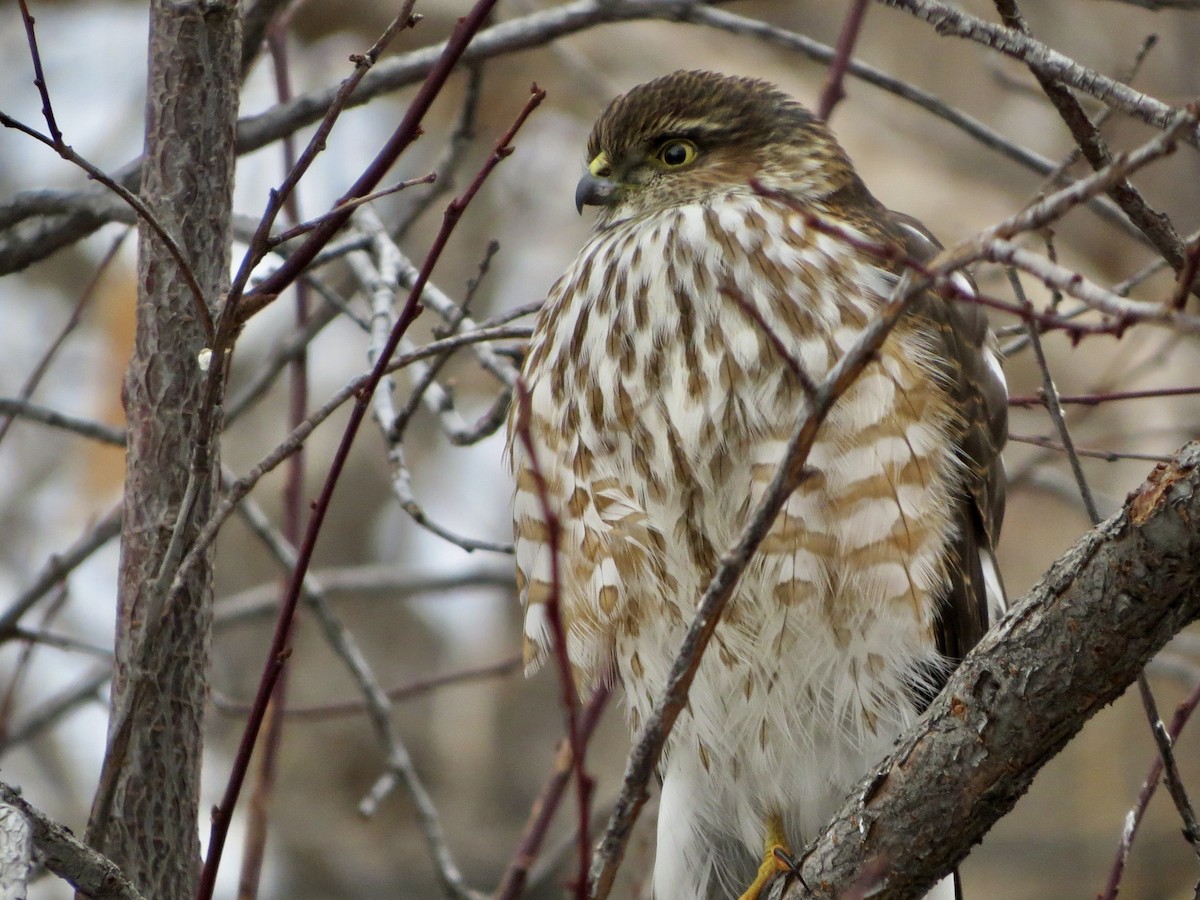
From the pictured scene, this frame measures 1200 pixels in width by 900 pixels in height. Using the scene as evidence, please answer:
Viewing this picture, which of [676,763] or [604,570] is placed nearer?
[604,570]

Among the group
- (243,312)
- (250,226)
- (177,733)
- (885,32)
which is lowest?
(177,733)

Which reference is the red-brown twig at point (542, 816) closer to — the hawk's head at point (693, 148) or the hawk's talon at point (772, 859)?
the hawk's talon at point (772, 859)

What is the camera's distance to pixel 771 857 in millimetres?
2746

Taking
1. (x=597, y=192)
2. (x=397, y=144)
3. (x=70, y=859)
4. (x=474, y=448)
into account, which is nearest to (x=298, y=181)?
(x=397, y=144)

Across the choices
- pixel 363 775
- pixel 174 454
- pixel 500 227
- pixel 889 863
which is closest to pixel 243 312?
pixel 174 454

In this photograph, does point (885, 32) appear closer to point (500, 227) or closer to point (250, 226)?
point (500, 227)

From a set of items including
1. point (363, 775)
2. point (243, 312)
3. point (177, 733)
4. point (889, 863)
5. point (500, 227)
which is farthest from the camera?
point (500, 227)

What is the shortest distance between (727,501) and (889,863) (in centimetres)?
78

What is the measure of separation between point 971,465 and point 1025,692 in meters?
0.96

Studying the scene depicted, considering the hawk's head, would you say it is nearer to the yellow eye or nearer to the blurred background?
the yellow eye

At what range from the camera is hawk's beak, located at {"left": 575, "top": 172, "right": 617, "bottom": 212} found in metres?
3.31

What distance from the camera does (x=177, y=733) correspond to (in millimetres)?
2344

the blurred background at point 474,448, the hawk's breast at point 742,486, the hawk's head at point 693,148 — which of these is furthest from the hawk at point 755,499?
the blurred background at point 474,448

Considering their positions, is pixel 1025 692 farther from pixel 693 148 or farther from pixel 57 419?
pixel 57 419
